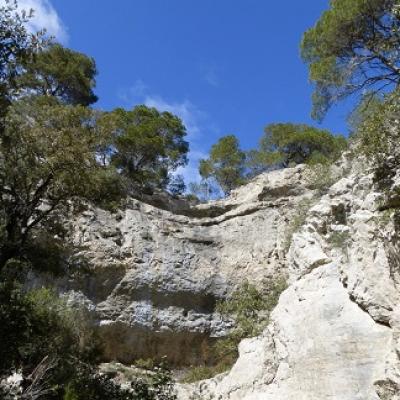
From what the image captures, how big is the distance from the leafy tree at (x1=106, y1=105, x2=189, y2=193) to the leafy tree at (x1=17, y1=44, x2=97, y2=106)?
2.59m

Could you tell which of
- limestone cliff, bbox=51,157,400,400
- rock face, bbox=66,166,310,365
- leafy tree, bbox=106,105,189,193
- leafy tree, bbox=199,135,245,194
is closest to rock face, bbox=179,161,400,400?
limestone cliff, bbox=51,157,400,400

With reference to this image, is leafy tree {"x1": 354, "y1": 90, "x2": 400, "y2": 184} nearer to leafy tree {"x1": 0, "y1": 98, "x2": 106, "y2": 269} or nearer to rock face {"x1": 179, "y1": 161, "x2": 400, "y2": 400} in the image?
rock face {"x1": 179, "y1": 161, "x2": 400, "y2": 400}

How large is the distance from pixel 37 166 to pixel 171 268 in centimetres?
780

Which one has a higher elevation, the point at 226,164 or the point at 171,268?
the point at 226,164

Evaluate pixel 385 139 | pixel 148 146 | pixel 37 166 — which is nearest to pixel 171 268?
pixel 37 166

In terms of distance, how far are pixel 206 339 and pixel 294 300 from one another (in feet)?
19.0

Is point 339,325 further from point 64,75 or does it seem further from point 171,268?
point 64,75

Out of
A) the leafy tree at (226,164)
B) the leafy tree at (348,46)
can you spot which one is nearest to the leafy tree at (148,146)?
Answer: the leafy tree at (226,164)

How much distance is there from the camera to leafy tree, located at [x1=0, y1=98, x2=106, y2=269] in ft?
32.3

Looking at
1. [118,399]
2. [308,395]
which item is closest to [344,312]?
[308,395]

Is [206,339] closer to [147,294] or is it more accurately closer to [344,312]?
[147,294]

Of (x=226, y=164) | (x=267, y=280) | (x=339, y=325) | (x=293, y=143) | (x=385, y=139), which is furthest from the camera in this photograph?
(x=226, y=164)

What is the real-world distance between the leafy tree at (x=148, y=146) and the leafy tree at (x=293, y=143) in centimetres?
475

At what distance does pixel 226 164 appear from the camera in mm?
28312
